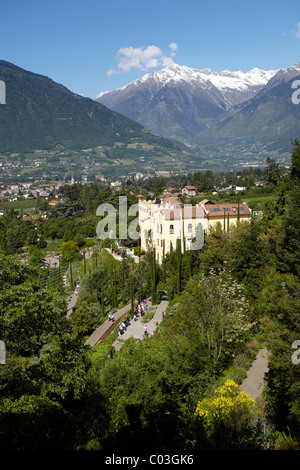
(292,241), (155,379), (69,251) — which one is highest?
(292,241)

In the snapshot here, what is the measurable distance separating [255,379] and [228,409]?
522 centimetres

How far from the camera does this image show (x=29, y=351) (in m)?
11.4

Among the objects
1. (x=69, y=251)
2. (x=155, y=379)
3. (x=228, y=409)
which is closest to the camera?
(x=228, y=409)

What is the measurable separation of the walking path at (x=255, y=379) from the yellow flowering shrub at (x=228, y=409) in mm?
2934

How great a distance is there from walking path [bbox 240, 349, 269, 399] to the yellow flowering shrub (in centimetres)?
293

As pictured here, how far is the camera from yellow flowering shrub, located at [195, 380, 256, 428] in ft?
33.5

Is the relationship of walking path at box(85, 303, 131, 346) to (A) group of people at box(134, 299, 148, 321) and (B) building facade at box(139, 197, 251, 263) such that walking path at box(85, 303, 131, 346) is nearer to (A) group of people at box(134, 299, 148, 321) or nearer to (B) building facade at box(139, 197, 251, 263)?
(A) group of people at box(134, 299, 148, 321)

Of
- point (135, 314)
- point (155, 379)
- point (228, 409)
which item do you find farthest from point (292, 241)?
point (135, 314)

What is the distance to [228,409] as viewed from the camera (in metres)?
10.6

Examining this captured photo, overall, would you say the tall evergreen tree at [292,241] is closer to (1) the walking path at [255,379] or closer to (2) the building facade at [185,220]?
(1) the walking path at [255,379]

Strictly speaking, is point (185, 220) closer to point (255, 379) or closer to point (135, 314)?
point (135, 314)

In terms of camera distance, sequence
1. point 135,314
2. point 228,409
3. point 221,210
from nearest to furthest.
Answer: point 228,409 < point 135,314 < point 221,210

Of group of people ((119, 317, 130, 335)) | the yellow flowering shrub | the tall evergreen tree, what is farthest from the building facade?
the yellow flowering shrub

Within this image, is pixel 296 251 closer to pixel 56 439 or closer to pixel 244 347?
pixel 244 347
